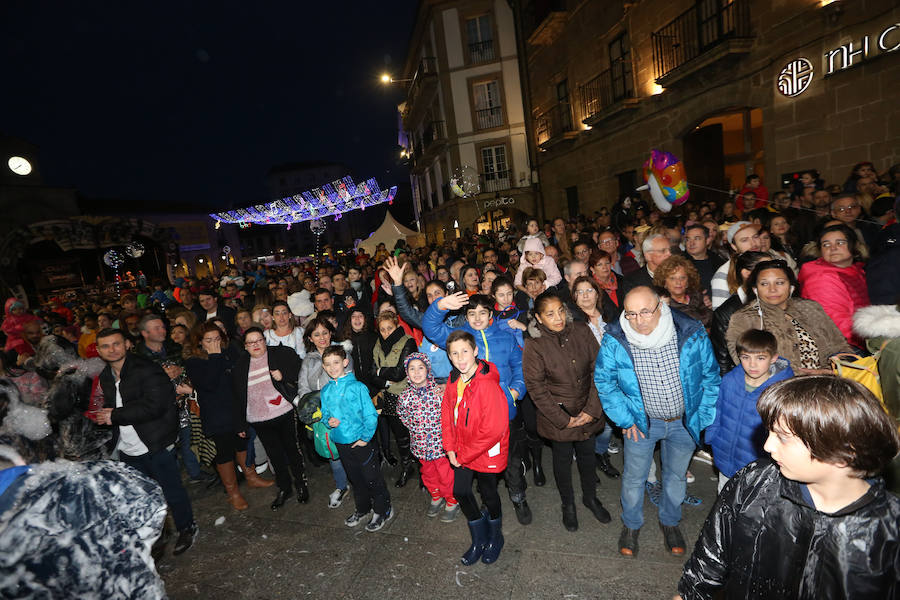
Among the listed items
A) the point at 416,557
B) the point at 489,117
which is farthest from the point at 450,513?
the point at 489,117

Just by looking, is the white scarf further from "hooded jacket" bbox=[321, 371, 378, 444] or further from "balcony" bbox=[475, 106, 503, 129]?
"balcony" bbox=[475, 106, 503, 129]

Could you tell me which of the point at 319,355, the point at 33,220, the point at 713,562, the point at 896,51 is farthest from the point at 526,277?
the point at 33,220

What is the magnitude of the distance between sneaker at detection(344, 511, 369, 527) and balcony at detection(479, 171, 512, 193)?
69.6ft

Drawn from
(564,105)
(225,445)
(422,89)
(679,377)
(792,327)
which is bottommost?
(225,445)

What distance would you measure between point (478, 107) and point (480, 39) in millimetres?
3584

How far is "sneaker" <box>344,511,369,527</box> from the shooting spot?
3.91 metres

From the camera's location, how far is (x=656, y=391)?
291cm

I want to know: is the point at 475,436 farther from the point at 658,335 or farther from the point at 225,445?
the point at 225,445

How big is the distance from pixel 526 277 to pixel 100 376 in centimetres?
446

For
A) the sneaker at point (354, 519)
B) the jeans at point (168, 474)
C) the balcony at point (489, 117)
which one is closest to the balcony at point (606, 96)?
the balcony at point (489, 117)

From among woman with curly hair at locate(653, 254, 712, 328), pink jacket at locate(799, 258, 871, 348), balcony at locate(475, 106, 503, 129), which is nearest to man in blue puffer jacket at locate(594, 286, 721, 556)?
woman with curly hair at locate(653, 254, 712, 328)

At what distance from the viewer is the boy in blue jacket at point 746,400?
254 centimetres

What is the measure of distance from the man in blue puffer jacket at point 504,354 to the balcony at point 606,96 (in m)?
12.0

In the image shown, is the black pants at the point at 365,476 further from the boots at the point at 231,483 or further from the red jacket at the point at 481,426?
the boots at the point at 231,483
